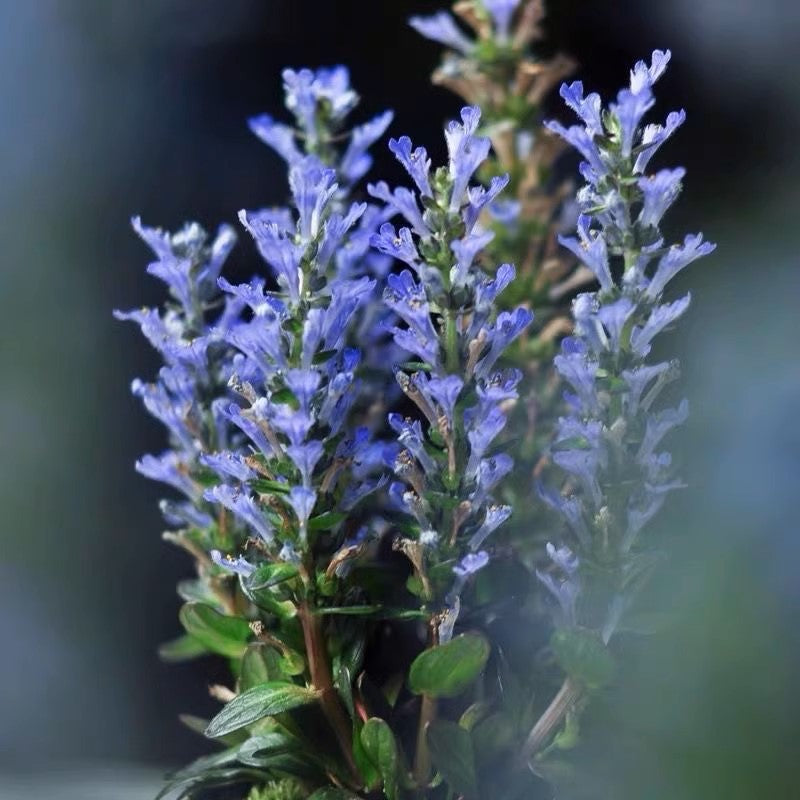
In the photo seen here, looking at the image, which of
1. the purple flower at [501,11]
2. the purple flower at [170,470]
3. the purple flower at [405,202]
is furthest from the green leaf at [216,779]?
the purple flower at [501,11]

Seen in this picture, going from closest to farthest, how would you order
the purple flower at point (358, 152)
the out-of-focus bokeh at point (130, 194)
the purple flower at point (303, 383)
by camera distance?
the purple flower at point (303, 383) → the purple flower at point (358, 152) → the out-of-focus bokeh at point (130, 194)

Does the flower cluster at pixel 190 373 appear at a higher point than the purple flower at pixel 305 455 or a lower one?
higher

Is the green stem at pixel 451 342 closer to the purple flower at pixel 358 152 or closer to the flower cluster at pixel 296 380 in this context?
the flower cluster at pixel 296 380

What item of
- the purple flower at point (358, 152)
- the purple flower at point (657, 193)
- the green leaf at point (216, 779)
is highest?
the purple flower at point (358, 152)

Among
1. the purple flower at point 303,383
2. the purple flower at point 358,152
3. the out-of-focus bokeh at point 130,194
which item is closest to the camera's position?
the purple flower at point 303,383

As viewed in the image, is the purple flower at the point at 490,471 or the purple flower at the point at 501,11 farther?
the purple flower at the point at 501,11

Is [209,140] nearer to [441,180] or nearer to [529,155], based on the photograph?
[529,155]
